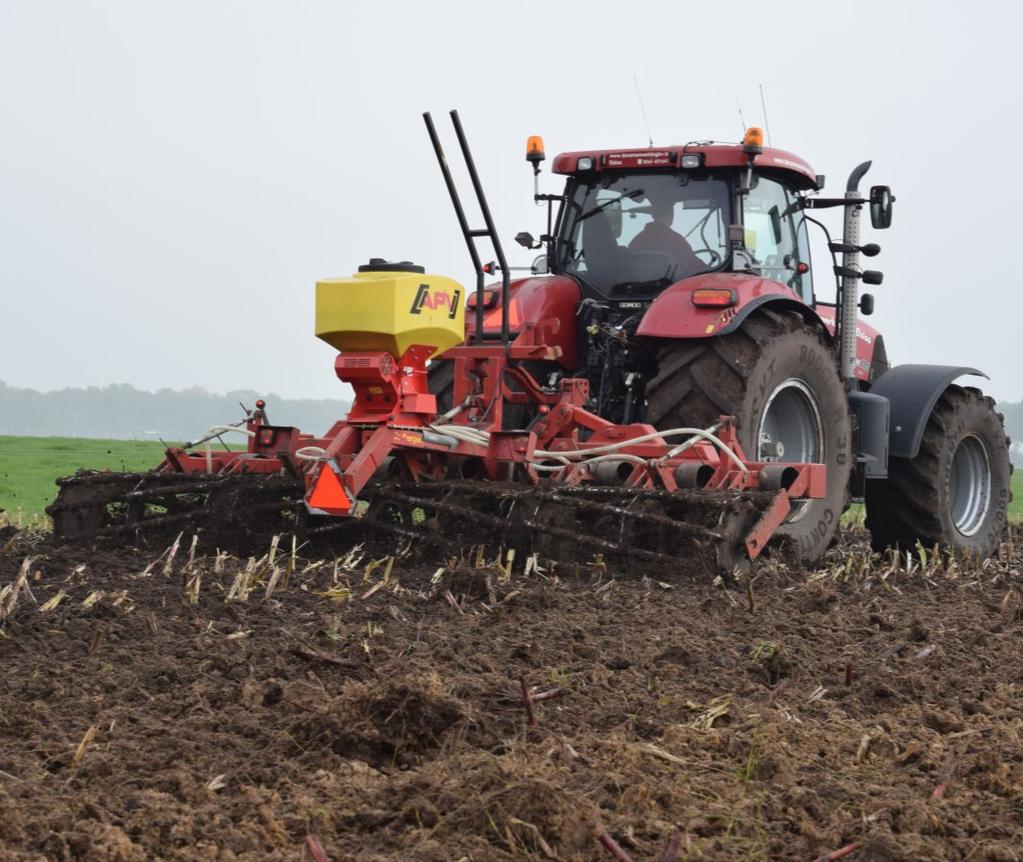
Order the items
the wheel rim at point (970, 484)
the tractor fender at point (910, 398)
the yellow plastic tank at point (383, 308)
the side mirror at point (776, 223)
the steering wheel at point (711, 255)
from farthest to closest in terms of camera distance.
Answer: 1. the wheel rim at point (970, 484)
2. the tractor fender at point (910, 398)
3. the side mirror at point (776, 223)
4. the steering wheel at point (711, 255)
5. the yellow plastic tank at point (383, 308)

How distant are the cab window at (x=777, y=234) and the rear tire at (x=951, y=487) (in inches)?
42.9

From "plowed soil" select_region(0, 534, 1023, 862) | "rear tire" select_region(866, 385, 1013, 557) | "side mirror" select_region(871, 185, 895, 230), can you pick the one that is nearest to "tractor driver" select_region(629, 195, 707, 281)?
"side mirror" select_region(871, 185, 895, 230)

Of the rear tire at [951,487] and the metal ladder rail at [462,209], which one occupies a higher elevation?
the metal ladder rail at [462,209]

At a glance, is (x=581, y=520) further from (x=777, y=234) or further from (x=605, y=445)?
(x=777, y=234)

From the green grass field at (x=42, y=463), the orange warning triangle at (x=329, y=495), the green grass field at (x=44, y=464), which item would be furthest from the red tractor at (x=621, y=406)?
the green grass field at (x=44, y=464)

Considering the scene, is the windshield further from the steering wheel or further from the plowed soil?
the plowed soil

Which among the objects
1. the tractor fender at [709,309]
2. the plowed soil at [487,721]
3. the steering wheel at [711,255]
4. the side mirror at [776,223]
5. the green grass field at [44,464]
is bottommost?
the green grass field at [44,464]

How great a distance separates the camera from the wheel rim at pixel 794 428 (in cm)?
743

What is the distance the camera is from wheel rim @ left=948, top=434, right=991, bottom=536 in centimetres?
895

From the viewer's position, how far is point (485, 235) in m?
6.72

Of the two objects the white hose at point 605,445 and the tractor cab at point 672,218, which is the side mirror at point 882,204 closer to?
the tractor cab at point 672,218

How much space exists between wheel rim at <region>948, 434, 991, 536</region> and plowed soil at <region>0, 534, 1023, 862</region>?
3.45 metres

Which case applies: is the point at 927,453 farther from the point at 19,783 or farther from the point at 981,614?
the point at 19,783

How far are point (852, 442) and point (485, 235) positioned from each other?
97.3 inches
